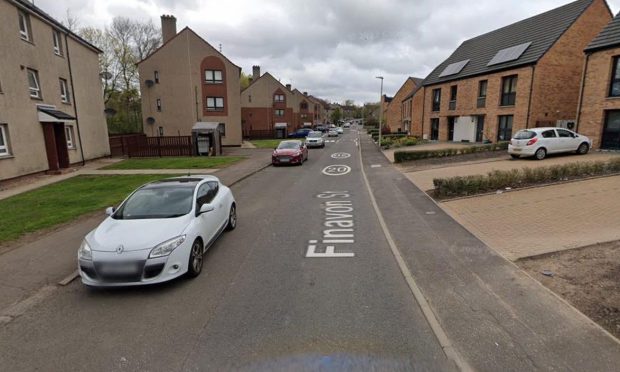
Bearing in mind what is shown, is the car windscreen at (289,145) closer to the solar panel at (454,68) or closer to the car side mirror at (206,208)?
the car side mirror at (206,208)

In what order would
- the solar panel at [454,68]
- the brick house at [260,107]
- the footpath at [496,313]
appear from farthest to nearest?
the brick house at [260,107] → the solar panel at [454,68] → the footpath at [496,313]

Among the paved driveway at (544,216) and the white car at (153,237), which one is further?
the paved driveway at (544,216)

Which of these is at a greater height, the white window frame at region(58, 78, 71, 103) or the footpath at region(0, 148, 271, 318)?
the white window frame at region(58, 78, 71, 103)

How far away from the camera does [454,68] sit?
29.9 meters

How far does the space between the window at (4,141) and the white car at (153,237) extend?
40.6 ft

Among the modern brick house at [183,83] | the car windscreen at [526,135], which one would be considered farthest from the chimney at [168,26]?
the car windscreen at [526,135]

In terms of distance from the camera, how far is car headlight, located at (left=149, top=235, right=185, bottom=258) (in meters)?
4.63

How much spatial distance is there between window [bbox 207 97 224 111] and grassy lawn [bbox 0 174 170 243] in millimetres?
20048

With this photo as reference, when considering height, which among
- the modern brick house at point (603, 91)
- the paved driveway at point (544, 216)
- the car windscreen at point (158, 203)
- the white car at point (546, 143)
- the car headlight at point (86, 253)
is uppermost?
the modern brick house at point (603, 91)

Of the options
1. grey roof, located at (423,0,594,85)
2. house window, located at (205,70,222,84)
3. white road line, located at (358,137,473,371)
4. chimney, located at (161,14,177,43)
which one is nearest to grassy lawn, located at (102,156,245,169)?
white road line, located at (358,137,473,371)

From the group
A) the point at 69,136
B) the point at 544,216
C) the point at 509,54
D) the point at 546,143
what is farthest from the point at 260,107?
the point at 544,216

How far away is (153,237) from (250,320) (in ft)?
6.28

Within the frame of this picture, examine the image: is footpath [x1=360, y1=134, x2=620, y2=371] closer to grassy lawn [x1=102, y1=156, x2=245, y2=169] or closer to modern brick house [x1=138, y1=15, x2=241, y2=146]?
grassy lawn [x1=102, y1=156, x2=245, y2=169]

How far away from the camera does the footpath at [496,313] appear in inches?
130
